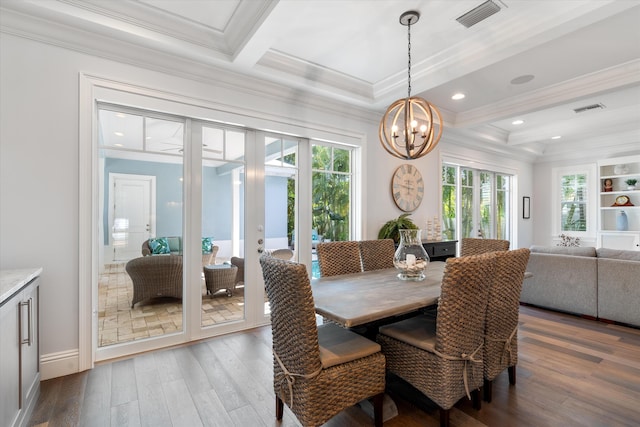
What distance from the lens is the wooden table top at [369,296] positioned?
160 cm

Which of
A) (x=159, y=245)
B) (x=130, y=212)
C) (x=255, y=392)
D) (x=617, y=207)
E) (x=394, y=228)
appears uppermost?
(x=617, y=207)

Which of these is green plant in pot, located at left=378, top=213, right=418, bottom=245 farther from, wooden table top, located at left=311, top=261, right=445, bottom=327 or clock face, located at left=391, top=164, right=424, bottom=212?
wooden table top, located at left=311, top=261, right=445, bottom=327

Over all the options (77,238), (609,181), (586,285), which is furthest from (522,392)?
(609,181)

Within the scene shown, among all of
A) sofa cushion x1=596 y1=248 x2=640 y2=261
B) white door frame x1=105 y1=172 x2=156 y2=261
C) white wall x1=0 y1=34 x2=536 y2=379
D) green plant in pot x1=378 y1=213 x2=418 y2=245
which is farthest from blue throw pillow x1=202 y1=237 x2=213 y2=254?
sofa cushion x1=596 y1=248 x2=640 y2=261

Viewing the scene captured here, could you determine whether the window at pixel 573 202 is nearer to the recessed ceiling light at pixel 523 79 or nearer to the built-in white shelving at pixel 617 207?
the built-in white shelving at pixel 617 207

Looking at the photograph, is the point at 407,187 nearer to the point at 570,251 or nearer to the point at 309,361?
the point at 570,251

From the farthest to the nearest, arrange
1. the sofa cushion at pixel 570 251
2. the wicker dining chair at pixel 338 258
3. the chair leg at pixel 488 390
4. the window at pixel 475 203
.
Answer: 1. the window at pixel 475 203
2. the sofa cushion at pixel 570 251
3. the wicker dining chair at pixel 338 258
4. the chair leg at pixel 488 390

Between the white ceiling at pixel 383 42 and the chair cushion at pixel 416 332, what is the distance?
2327 mm

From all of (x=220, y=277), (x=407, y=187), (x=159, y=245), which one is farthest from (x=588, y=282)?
(x=159, y=245)

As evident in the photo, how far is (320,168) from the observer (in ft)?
13.2

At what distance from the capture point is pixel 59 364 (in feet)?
7.77

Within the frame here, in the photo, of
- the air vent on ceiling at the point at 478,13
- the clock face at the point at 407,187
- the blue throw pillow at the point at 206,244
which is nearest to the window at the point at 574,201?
the clock face at the point at 407,187

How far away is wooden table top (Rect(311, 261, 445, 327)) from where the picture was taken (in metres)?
1.60

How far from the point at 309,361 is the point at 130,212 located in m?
2.24
